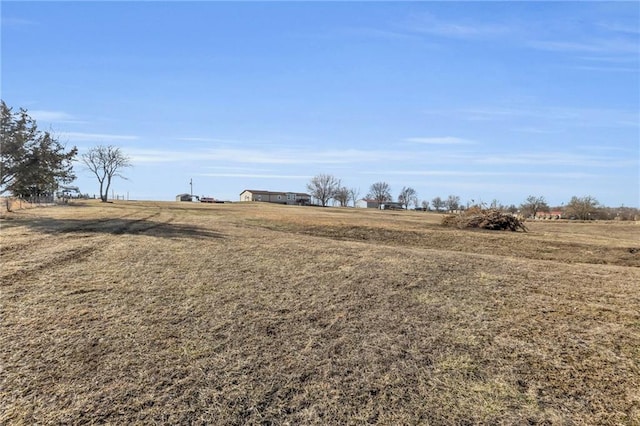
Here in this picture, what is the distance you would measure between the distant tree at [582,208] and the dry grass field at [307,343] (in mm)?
49524

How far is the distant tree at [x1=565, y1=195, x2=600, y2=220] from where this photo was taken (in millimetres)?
50469

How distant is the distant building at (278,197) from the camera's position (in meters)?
115

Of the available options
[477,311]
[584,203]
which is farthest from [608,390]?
[584,203]

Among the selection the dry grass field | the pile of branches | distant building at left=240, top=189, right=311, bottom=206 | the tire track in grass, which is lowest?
the dry grass field

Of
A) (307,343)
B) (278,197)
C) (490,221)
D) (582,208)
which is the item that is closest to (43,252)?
(307,343)

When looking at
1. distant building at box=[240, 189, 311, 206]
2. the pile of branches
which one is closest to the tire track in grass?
the pile of branches

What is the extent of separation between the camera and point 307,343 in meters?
4.80

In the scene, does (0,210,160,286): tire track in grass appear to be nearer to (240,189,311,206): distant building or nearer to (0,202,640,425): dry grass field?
(0,202,640,425): dry grass field

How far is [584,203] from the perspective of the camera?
169ft

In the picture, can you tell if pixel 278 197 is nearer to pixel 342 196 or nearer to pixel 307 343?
pixel 342 196

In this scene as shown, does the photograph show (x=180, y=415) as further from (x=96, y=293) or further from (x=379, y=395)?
(x=96, y=293)

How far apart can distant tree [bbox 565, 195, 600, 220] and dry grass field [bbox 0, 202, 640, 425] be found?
49.5 meters

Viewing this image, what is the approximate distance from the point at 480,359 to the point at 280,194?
115830 mm

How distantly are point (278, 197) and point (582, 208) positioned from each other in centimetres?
8061
